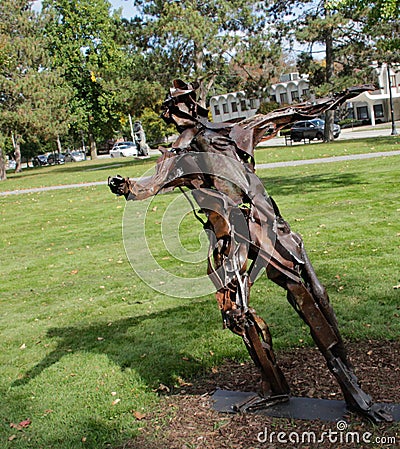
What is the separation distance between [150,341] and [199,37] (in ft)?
88.5

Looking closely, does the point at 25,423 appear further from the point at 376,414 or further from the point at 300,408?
the point at 376,414

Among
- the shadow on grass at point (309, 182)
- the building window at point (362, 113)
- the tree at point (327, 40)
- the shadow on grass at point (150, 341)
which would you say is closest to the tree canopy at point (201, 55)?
the tree at point (327, 40)

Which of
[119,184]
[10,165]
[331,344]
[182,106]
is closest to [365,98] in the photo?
[182,106]

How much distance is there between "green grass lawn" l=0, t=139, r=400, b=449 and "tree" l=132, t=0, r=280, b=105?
2046 cm

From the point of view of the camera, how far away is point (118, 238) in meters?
13.4

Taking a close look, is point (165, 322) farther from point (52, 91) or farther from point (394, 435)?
point (52, 91)

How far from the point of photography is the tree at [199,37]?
3144 cm

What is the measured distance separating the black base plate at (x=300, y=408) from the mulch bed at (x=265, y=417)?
6 cm

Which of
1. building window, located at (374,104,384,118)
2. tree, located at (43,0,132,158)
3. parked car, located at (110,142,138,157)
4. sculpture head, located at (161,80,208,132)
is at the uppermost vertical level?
tree, located at (43,0,132,158)

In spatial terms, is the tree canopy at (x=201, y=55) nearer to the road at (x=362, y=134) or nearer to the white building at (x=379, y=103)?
the road at (x=362, y=134)

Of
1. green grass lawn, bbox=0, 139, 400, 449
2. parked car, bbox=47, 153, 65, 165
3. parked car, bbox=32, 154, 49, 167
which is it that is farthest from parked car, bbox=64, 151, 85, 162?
green grass lawn, bbox=0, 139, 400, 449

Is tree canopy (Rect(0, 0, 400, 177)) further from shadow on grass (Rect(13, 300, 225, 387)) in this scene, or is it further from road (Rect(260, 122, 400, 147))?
shadow on grass (Rect(13, 300, 225, 387))

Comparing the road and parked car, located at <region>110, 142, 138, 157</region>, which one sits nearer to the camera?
the road

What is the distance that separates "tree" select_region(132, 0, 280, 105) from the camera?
31438 mm
